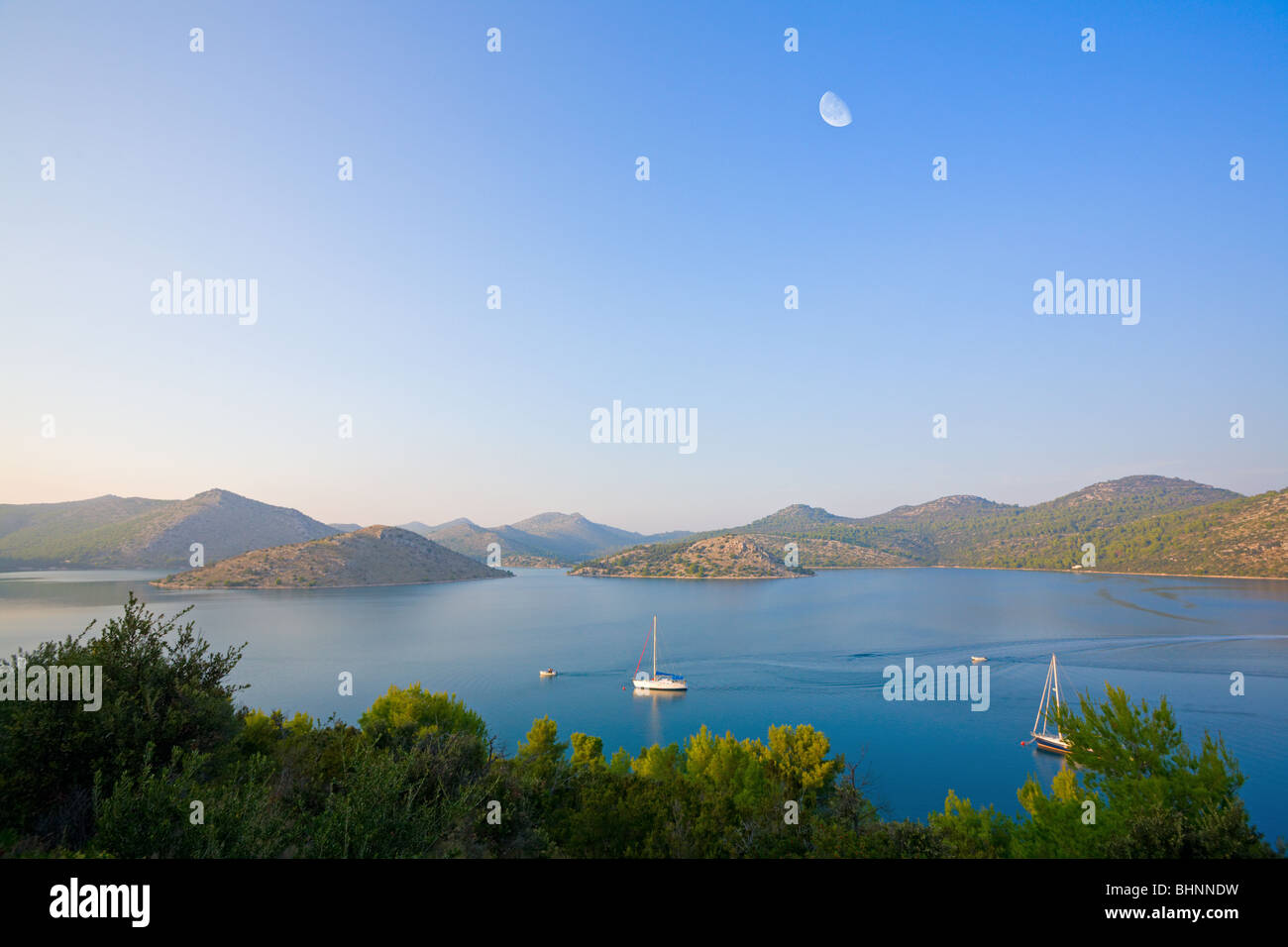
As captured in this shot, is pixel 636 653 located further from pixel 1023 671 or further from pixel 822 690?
pixel 1023 671

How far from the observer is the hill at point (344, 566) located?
121312mm

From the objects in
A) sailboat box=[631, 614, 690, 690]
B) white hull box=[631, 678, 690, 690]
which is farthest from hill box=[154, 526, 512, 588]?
white hull box=[631, 678, 690, 690]

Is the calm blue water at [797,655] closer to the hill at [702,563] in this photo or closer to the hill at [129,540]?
the hill at [702,563]

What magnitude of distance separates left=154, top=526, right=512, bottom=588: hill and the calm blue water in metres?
8.96

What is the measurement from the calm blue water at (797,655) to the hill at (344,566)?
896 centimetres

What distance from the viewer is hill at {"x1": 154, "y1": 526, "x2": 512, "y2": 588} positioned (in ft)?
398

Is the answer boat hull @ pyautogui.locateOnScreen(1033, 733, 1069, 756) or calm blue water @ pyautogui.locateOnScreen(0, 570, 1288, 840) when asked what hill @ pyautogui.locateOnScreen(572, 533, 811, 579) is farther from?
boat hull @ pyautogui.locateOnScreen(1033, 733, 1069, 756)

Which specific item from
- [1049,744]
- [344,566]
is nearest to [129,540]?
[344,566]

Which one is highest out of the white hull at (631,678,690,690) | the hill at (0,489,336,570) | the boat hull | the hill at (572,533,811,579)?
the hill at (0,489,336,570)

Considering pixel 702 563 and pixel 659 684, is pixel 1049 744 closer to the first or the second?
pixel 659 684

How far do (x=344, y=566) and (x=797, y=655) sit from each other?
351 ft

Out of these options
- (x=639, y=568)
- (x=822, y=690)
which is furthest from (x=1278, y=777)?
(x=639, y=568)

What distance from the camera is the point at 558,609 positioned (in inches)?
4129

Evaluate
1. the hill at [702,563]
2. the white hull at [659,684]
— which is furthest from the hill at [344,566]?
the white hull at [659,684]
